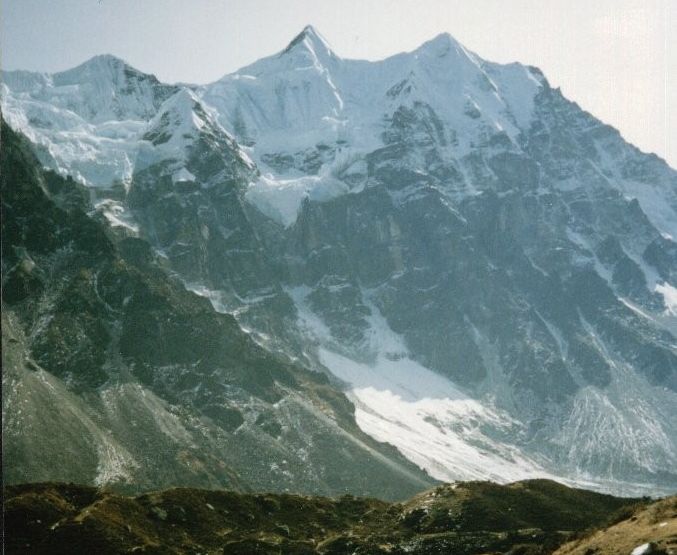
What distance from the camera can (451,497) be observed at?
86.1 meters

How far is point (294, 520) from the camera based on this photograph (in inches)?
3477

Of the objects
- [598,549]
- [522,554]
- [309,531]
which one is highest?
[598,549]

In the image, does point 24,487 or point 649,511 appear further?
point 24,487

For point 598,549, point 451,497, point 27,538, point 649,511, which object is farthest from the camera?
point 451,497

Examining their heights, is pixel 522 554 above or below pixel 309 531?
above

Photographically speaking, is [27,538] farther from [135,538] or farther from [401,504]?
[401,504]

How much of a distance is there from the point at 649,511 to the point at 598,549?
8.16 m

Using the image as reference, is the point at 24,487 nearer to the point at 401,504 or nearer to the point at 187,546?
the point at 187,546

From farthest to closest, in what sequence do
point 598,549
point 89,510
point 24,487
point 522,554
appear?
1. point 24,487
2. point 89,510
3. point 522,554
4. point 598,549

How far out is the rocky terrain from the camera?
69.5 metres

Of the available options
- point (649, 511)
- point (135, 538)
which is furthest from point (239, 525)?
point (649, 511)

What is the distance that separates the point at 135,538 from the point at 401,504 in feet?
105

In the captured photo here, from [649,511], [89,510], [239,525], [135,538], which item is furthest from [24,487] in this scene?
[649,511]

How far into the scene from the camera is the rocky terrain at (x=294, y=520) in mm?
69500
